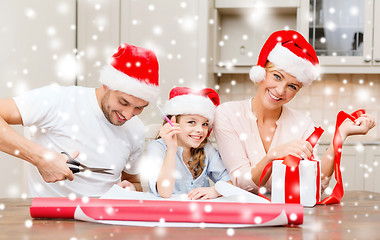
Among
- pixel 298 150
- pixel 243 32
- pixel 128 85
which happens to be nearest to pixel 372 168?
pixel 243 32

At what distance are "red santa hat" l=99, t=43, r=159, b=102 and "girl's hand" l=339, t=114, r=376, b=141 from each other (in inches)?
22.4

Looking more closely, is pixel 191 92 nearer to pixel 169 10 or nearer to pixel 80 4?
pixel 169 10

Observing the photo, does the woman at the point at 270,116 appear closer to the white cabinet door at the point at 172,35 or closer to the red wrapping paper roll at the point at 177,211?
the red wrapping paper roll at the point at 177,211

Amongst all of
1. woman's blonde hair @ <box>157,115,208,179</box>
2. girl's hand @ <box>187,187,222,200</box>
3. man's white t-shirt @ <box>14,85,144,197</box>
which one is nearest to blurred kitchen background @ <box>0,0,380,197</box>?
man's white t-shirt @ <box>14,85,144,197</box>

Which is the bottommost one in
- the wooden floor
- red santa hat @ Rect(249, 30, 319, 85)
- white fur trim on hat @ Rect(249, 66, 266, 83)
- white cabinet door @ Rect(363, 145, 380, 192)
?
white cabinet door @ Rect(363, 145, 380, 192)

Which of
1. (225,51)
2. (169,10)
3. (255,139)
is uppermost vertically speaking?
(169,10)

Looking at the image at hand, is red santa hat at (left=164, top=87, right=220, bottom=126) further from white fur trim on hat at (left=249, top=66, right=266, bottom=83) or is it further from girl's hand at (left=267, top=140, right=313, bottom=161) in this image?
girl's hand at (left=267, top=140, right=313, bottom=161)

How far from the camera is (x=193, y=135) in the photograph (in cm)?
132

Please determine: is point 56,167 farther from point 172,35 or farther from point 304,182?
point 172,35

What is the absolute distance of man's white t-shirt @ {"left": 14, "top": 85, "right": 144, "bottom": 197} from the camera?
1331 mm

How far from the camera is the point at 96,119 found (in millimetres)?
1353

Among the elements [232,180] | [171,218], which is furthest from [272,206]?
[232,180]

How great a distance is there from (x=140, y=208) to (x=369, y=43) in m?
2.48

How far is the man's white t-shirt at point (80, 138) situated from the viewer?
52.4 inches
